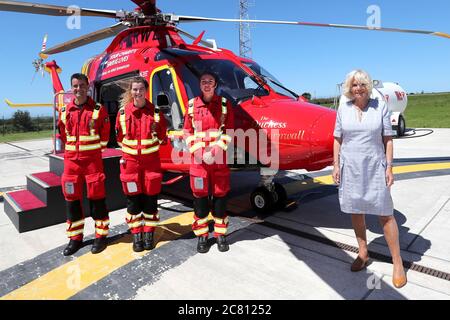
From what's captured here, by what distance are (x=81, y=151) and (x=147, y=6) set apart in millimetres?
3222

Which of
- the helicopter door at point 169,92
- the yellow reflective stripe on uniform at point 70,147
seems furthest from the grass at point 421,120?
the yellow reflective stripe on uniform at point 70,147

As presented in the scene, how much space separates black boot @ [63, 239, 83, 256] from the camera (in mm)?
3818

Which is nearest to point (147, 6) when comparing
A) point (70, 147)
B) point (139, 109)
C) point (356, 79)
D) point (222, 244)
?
point (139, 109)

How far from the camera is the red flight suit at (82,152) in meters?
3.73

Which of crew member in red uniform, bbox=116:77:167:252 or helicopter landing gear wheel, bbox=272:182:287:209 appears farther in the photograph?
helicopter landing gear wheel, bbox=272:182:287:209

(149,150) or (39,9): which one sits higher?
(39,9)

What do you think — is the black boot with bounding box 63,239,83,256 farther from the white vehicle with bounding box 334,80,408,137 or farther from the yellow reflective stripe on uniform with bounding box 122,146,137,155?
the white vehicle with bounding box 334,80,408,137

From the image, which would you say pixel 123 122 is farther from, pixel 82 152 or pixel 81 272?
pixel 81 272

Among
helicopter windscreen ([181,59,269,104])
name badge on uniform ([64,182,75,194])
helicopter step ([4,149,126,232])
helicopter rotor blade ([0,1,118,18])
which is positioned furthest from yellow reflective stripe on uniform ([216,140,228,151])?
helicopter rotor blade ([0,1,118,18])

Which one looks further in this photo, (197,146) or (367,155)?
(197,146)

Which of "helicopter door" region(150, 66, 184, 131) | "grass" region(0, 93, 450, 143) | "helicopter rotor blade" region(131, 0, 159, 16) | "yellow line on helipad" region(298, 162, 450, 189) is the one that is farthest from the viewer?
"grass" region(0, 93, 450, 143)

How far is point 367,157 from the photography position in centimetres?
296

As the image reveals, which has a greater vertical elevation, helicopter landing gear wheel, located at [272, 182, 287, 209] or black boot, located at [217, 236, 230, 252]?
helicopter landing gear wheel, located at [272, 182, 287, 209]
